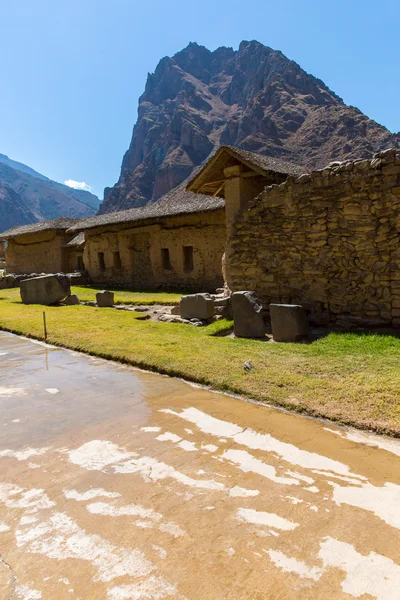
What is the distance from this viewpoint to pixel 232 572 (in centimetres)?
227

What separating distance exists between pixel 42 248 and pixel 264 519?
2983cm

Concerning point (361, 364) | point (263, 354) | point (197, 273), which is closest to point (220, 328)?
point (263, 354)

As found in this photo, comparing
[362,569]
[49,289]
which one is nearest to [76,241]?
[49,289]

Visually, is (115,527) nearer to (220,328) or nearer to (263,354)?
(263,354)

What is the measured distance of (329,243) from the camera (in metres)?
8.46

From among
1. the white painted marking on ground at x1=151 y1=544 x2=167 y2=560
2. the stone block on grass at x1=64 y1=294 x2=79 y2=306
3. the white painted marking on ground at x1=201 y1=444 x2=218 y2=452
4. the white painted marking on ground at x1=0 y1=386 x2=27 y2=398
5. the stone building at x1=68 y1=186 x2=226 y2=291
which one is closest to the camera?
the white painted marking on ground at x1=151 y1=544 x2=167 y2=560

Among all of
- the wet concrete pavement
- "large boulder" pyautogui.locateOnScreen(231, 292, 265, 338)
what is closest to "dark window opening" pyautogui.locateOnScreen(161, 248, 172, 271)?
"large boulder" pyautogui.locateOnScreen(231, 292, 265, 338)

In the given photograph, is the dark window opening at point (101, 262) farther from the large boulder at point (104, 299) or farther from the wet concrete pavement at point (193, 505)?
the wet concrete pavement at point (193, 505)

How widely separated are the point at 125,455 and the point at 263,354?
3608 millimetres

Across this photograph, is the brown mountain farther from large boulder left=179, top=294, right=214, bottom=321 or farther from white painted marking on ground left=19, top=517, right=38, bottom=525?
white painted marking on ground left=19, top=517, right=38, bottom=525

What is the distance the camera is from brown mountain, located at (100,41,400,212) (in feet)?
254

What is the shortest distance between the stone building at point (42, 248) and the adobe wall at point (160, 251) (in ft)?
15.4

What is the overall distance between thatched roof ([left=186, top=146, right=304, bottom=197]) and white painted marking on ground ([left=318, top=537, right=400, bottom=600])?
9.27m

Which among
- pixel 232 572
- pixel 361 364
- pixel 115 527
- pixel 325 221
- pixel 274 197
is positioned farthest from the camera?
pixel 274 197
